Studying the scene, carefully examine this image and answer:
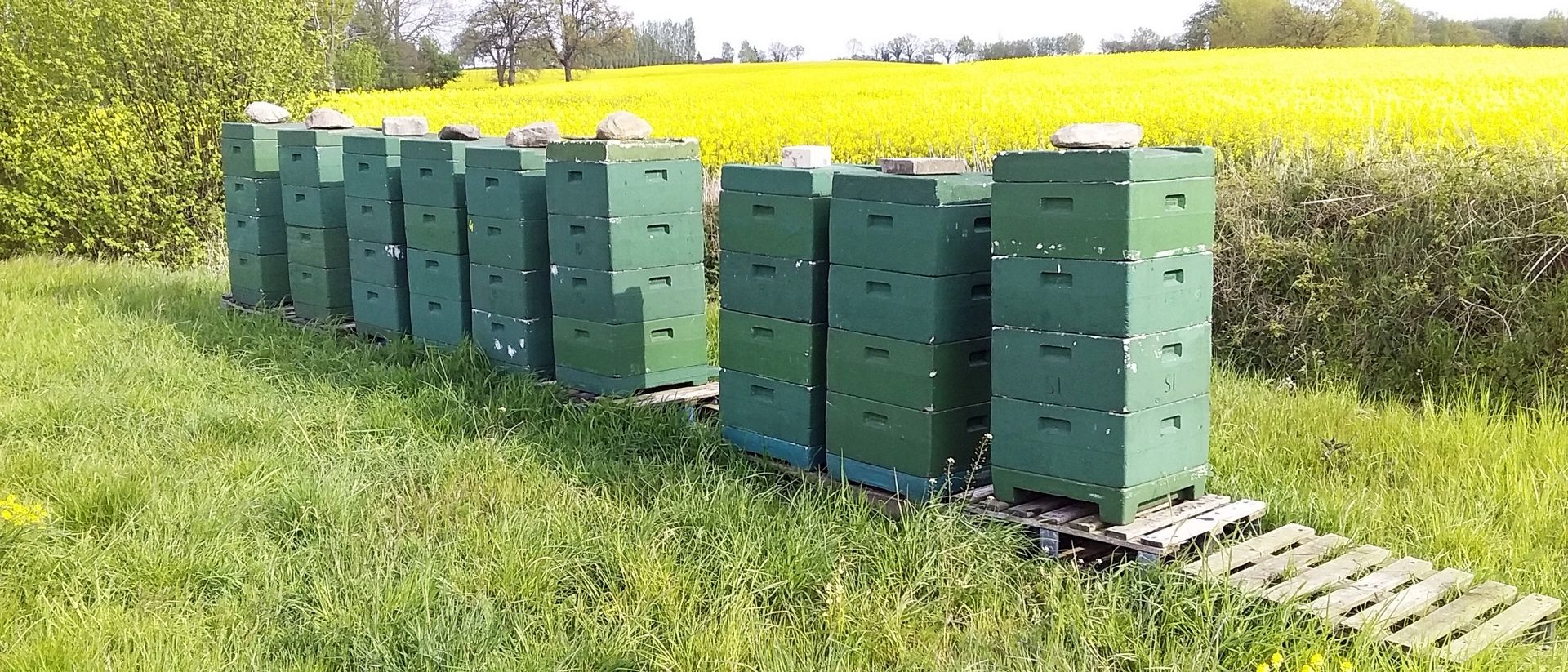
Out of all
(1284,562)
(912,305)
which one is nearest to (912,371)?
(912,305)

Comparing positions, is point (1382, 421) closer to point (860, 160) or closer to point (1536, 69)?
point (860, 160)

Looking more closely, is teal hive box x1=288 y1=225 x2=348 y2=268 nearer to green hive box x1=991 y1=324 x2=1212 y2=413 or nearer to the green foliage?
green hive box x1=991 y1=324 x2=1212 y2=413

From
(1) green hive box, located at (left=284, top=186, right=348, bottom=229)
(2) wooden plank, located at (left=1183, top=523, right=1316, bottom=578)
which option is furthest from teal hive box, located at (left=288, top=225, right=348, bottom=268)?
(2) wooden plank, located at (left=1183, top=523, right=1316, bottom=578)

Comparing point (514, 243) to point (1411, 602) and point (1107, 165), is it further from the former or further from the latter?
point (1411, 602)

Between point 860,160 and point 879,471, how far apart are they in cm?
1144

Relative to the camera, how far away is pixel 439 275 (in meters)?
8.77

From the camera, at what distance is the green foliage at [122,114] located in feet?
50.0

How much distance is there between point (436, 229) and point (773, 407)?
11.5ft

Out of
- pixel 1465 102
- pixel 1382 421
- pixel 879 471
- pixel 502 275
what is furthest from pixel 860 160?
pixel 879 471

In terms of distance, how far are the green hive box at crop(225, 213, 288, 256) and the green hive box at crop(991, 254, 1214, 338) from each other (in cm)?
748

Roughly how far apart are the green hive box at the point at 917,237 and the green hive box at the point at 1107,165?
0.32 meters

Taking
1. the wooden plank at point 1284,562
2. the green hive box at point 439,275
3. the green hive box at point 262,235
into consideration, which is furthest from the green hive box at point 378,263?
the wooden plank at point 1284,562

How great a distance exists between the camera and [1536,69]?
21406mm

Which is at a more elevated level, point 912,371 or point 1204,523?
point 912,371
